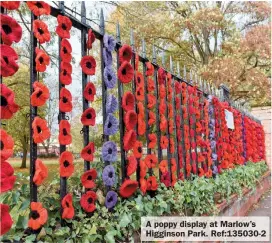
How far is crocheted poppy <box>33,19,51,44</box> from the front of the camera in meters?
2.13

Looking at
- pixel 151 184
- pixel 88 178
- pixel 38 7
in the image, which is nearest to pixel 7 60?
pixel 38 7

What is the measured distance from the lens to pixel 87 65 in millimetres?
2584

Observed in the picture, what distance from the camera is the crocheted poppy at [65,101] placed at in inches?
90.7

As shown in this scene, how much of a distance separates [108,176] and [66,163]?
1.60ft

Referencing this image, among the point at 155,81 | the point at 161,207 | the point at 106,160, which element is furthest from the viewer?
the point at 155,81

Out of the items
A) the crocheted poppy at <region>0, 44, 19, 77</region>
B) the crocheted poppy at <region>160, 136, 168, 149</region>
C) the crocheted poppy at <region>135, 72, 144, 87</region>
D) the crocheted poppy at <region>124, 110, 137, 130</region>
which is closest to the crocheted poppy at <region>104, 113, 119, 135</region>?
the crocheted poppy at <region>124, 110, 137, 130</region>

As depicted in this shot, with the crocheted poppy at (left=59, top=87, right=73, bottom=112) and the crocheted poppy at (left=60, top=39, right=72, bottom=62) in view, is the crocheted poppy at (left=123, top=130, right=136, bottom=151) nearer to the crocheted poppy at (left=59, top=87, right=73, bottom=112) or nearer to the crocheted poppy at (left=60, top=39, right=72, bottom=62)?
the crocheted poppy at (left=59, top=87, right=73, bottom=112)

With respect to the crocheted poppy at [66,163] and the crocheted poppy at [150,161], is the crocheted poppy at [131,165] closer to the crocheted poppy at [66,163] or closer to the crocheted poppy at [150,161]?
the crocheted poppy at [150,161]

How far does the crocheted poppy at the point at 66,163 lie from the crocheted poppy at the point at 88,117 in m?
0.32

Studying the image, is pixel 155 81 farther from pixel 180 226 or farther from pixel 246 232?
pixel 246 232

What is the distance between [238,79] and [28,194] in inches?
486

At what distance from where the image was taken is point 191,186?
4.01m

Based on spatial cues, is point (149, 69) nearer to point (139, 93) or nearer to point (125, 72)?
point (139, 93)

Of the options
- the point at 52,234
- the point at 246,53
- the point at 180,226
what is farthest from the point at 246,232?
the point at 246,53
